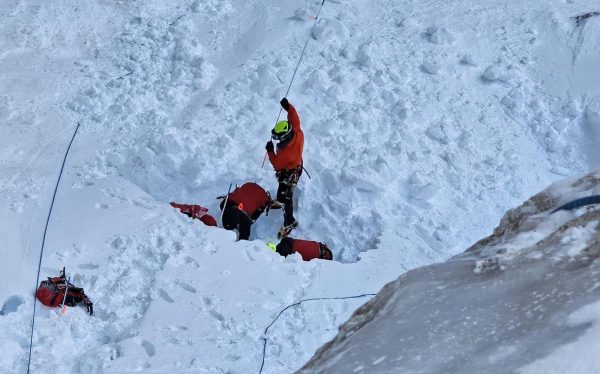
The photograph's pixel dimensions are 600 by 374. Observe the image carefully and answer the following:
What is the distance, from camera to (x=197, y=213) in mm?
7441

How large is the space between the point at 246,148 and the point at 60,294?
9.74ft

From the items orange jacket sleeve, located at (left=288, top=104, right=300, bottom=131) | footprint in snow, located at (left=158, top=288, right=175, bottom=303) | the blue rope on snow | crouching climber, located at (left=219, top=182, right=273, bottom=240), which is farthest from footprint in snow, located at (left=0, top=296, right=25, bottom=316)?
the blue rope on snow

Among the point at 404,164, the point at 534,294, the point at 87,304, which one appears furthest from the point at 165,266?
the point at 534,294

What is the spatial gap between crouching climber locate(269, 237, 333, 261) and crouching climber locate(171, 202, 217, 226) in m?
0.71

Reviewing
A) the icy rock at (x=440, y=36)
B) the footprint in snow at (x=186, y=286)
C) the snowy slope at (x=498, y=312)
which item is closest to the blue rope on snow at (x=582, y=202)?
the snowy slope at (x=498, y=312)

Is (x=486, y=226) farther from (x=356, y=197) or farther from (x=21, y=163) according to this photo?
(x=21, y=163)

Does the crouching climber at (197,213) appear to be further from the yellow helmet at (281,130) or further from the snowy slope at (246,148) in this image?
the yellow helmet at (281,130)

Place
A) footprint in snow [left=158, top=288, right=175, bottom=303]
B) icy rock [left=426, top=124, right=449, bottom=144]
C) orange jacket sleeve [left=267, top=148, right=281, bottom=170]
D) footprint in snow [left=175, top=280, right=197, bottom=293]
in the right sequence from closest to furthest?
footprint in snow [left=158, top=288, right=175, bottom=303] < footprint in snow [left=175, top=280, right=197, bottom=293] < orange jacket sleeve [left=267, top=148, right=281, bottom=170] < icy rock [left=426, top=124, right=449, bottom=144]

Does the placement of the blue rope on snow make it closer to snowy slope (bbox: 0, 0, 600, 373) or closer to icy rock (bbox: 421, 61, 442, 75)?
snowy slope (bbox: 0, 0, 600, 373)

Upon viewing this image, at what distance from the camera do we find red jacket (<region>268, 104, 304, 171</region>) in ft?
24.7

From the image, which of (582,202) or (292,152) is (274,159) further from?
(582,202)

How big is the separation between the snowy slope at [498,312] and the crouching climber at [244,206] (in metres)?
4.03

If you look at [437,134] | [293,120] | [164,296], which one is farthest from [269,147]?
[437,134]

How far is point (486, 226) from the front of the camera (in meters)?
7.95
